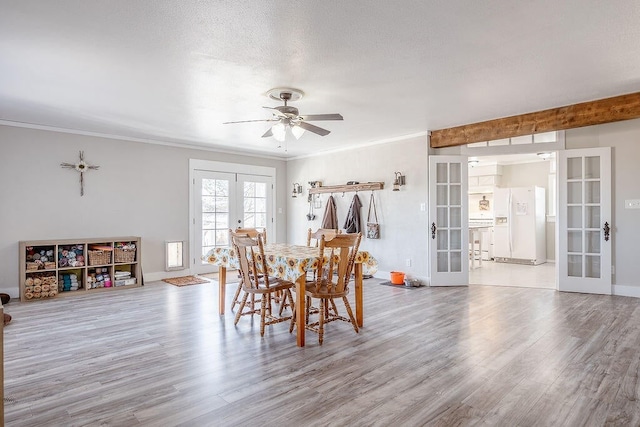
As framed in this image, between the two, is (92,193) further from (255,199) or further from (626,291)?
(626,291)

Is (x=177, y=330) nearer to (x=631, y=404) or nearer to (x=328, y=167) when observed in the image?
(x=631, y=404)

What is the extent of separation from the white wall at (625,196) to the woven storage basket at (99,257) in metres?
6.99

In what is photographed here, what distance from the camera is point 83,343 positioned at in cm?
325

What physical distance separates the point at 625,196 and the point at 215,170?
20.8 feet

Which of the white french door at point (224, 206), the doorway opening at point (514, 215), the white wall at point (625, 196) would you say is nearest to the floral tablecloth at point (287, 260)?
the white french door at point (224, 206)

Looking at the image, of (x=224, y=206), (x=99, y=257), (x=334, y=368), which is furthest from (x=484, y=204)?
(x=99, y=257)

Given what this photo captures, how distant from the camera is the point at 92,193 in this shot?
5691mm

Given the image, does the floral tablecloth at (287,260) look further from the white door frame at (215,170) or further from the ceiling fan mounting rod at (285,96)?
the white door frame at (215,170)

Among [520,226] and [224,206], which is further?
[520,226]

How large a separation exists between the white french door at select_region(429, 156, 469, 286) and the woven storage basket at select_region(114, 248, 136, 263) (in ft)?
15.1

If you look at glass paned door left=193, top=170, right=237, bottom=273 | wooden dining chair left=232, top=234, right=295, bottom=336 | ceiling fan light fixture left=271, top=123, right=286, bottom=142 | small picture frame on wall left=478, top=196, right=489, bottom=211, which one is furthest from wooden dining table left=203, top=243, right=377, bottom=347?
small picture frame on wall left=478, top=196, right=489, bottom=211

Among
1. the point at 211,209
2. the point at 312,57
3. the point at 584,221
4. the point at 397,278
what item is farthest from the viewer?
the point at 211,209

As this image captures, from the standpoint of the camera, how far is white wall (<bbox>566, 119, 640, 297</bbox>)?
4.64 m

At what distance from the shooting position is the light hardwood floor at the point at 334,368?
210cm
